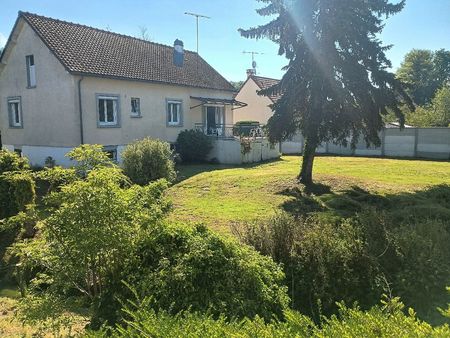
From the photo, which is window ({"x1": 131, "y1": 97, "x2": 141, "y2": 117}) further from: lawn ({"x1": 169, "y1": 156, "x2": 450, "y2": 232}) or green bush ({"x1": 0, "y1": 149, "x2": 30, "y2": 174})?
green bush ({"x1": 0, "y1": 149, "x2": 30, "y2": 174})

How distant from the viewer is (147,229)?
4840mm

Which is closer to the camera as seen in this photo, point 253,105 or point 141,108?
point 141,108

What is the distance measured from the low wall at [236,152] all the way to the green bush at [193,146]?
46 cm

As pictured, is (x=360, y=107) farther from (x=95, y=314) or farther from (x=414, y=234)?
(x=95, y=314)

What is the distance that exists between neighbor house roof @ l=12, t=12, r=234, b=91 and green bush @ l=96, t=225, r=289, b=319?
16.0 metres

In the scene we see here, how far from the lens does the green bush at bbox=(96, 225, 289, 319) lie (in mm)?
4156

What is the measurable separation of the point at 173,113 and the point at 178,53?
5.15 m

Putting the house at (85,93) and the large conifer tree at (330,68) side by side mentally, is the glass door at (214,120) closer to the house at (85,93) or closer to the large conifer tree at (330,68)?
the house at (85,93)

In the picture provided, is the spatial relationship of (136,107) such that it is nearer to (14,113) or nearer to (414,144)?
(14,113)

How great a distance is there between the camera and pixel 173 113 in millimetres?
24297

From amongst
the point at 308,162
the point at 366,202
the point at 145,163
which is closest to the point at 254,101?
the point at 308,162

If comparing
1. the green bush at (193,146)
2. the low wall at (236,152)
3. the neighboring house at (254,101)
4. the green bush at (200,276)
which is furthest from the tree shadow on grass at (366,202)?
the neighboring house at (254,101)

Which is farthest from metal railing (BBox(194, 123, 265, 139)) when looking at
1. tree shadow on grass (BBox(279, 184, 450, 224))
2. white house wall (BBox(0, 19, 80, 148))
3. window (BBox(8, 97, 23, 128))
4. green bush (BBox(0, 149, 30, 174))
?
green bush (BBox(0, 149, 30, 174))

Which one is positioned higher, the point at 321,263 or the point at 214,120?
the point at 214,120
